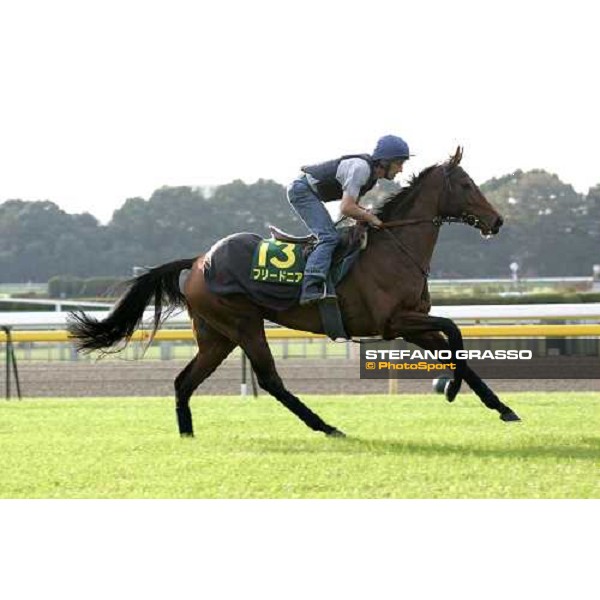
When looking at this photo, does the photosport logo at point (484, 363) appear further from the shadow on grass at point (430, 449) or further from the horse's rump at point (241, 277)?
the shadow on grass at point (430, 449)

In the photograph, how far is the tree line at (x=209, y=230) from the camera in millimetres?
65812

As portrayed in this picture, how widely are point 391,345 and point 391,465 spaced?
6.91 metres

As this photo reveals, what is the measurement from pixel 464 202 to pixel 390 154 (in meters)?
0.58

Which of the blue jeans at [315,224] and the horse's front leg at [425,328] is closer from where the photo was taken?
the horse's front leg at [425,328]

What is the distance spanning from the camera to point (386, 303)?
24.2 ft

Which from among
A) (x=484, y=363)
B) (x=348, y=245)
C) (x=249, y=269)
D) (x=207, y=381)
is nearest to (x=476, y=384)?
(x=348, y=245)

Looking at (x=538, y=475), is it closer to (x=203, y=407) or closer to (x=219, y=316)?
(x=219, y=316)

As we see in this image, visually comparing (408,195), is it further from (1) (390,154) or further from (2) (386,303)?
(2) (386,303)

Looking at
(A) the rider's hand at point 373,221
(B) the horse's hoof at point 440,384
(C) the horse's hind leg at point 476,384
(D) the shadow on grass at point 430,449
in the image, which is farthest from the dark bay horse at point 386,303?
(B) the horse's hoof at point 440,384

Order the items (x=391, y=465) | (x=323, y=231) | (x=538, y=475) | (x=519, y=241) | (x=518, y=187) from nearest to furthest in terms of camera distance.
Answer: (x=538, y=475), (x=391, y=465), (x=323, y=231), (x=519, y=241), (x=518, y=187)

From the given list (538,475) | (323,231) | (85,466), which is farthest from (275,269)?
(538,475)

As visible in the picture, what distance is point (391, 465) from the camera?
20.4ft

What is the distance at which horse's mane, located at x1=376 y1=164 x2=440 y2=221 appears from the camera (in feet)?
25.2

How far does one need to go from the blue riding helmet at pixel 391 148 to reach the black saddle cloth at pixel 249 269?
45 centimetres
